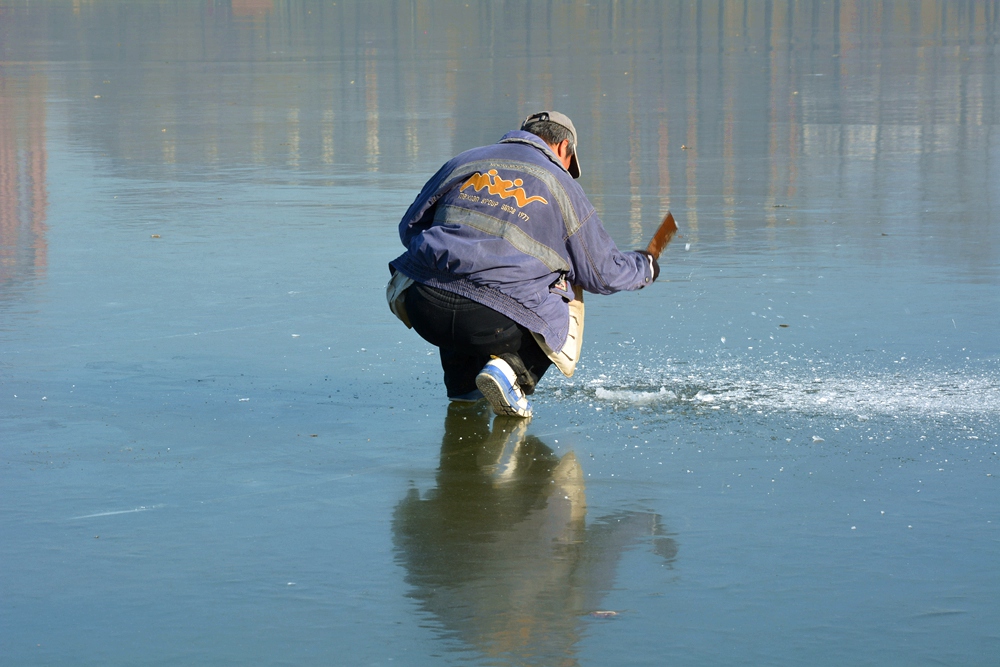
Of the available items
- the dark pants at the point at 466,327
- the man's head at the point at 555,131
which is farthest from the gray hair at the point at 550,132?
the dark pants at the point at 466,327

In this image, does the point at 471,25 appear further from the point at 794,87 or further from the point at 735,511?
the point at 735,511

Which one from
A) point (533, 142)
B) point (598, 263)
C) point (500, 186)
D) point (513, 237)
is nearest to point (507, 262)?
point (513, 237)

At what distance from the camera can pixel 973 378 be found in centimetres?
573

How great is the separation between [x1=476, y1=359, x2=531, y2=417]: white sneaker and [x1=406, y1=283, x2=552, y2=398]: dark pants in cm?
8

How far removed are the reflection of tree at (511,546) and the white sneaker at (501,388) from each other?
125mm

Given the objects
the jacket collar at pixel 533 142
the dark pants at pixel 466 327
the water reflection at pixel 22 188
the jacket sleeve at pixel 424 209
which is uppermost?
the jacket collar at pixel 533 142

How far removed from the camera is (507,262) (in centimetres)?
514

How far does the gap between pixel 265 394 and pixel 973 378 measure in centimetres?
280

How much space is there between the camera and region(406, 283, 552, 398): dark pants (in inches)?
206

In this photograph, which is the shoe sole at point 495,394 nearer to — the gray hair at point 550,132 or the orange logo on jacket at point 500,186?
the orange logo on jacket at point 500,186

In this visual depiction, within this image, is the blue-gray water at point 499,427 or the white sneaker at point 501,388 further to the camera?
the white sneaker at point 501,388

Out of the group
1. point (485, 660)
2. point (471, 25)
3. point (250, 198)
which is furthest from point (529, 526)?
point (471, 25)

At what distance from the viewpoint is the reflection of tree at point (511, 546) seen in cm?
353

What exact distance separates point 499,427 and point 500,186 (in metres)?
0.89
